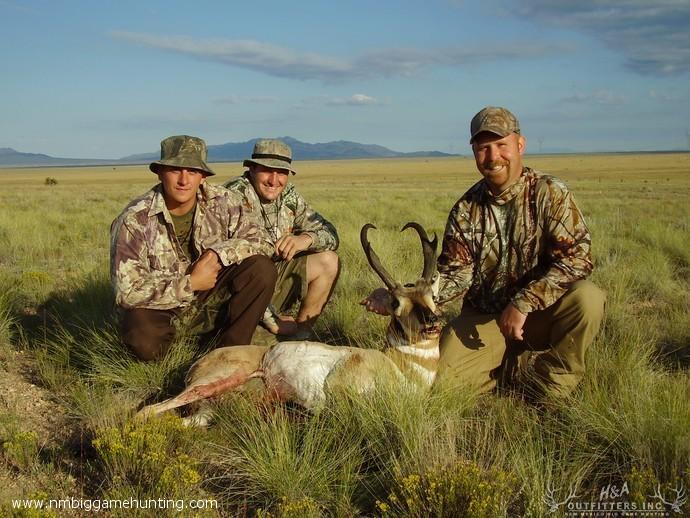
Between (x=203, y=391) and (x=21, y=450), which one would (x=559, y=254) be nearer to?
(x=203, y=391)

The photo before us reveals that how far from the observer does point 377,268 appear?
4836 millimetres

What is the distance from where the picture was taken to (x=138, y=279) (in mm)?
5418

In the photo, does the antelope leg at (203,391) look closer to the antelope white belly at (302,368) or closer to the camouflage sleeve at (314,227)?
the antelope white belly at (302,368)

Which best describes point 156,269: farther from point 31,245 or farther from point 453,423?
point 31,245

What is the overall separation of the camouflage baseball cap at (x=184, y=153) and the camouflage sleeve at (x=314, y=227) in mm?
1624

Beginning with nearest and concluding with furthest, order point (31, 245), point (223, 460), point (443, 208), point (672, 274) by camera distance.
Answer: point (223, 460) < point (672, 274) < point (31, 245) < point (443, 208)

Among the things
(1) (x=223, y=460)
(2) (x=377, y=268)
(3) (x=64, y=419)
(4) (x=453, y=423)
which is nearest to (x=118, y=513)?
(1) (x=223, y=460)

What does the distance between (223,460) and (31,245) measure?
9.69m

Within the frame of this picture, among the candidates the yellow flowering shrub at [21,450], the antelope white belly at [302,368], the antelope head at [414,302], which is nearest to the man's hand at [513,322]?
the antelope head at [414,302]

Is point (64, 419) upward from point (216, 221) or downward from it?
downward

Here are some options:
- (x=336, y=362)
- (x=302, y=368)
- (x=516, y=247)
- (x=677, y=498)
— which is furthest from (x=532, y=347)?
(x=677, y=498)

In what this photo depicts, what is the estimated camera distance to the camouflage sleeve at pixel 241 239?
5812 millimetres

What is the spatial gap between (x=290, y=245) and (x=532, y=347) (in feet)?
8.59

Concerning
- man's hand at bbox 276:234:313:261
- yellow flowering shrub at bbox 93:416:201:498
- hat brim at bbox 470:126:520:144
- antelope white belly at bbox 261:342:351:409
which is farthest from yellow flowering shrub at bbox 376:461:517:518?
man's hand at bbox 276:234:313:261
